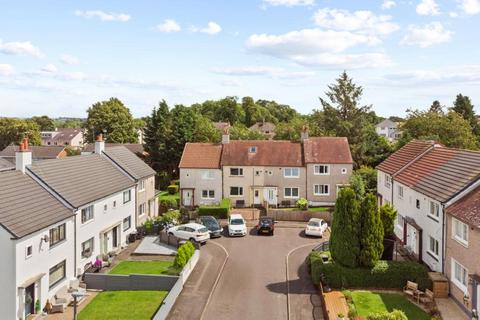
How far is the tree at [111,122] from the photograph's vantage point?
9112cm

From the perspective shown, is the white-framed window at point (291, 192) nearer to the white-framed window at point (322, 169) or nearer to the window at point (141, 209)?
the white-framed window at point (322, 169)

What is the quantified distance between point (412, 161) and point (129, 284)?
24764 mm

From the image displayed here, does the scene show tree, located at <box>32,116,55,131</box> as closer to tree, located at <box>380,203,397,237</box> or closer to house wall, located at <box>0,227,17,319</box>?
house wall, located at <box>0,227,17,319</box>

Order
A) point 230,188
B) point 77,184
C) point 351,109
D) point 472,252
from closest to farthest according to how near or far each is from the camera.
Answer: point 472,252
point 77,184
point 230,188
point 351,109

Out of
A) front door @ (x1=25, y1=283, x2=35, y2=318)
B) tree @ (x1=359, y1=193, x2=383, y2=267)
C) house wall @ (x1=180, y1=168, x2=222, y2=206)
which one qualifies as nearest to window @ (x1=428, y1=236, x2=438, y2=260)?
tree @ (x1=359, y1=193, x2=383, y2=267)

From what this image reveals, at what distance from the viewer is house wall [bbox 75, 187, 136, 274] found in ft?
96.4

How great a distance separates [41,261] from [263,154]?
31837 millimetres

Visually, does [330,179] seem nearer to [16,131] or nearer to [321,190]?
[321,190]

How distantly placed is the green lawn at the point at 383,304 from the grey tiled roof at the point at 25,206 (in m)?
18.2

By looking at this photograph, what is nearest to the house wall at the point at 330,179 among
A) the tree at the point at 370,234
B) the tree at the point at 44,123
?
the tree at the point at 370,234

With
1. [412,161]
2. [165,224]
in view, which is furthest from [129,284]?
[412,161]

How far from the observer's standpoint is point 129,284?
27.5m

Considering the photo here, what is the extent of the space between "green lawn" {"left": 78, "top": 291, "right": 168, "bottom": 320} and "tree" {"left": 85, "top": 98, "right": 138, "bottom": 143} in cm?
6840

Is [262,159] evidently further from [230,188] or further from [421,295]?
[421,295]
